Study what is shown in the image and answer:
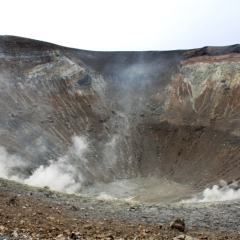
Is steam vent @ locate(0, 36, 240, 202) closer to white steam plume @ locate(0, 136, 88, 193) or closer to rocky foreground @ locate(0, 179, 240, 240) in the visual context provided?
white steam plume @ locate(0, 136, 88, 193)

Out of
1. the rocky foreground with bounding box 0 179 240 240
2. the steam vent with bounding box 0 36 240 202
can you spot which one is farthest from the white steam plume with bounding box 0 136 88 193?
the rocky foreground with bounding box 0 179 240 240

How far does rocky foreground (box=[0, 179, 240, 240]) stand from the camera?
7789mm

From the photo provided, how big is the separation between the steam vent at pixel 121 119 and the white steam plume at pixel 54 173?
0.10 metres

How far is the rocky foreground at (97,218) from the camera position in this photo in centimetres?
779

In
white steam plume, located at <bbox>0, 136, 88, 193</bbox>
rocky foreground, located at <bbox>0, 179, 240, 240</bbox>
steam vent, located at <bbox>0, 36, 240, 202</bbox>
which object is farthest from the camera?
steam vent, located at <bbox>0, 36, 240, 202</bbox>

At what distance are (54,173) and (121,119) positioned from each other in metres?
12.3

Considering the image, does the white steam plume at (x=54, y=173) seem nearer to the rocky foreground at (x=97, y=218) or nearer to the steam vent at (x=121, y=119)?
the steam vent at (x=121, y=119)

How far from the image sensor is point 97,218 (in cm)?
1044

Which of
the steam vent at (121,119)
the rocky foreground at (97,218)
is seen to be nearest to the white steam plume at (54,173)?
the steam vent at (121,119)

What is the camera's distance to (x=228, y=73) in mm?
37375

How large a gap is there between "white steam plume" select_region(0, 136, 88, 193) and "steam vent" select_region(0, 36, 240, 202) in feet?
0.32

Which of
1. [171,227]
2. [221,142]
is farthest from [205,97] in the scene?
[171,227]

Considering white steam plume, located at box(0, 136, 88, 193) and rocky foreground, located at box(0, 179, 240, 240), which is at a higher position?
white steam plume, located at box(0, 136, 88, 193)

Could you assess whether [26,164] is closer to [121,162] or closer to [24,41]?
[121,162]
